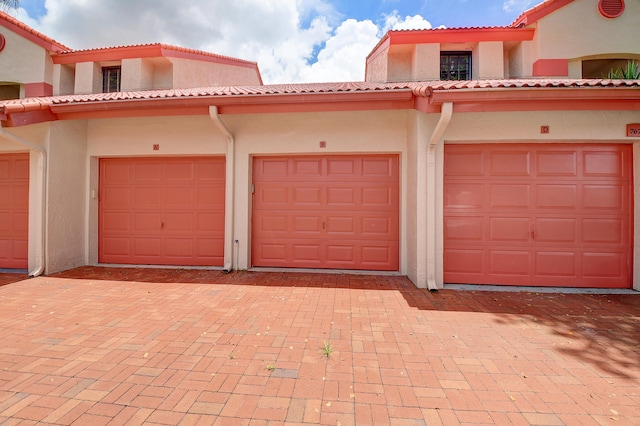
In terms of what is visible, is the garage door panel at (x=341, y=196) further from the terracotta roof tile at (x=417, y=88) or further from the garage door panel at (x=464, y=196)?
the terracotta roof tile at (x=417, y=88)

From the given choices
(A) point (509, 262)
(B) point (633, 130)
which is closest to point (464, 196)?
(A) point (509, 262)

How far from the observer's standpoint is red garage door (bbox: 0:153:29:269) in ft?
19.6

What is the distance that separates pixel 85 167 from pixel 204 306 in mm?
4766

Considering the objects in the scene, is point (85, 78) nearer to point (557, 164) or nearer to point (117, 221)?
point (117, 221)

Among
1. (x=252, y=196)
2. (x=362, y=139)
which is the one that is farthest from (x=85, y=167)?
(x=362, y=139)

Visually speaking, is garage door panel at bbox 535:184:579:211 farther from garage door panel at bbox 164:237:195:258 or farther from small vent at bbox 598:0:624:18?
garage door panel at bbox 164:237:195:258

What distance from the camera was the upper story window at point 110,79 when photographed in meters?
8.91

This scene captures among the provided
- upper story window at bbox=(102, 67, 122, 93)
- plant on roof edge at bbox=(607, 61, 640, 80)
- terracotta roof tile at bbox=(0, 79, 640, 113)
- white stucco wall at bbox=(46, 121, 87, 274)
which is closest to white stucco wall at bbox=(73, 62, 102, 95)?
upper story window at bbox=(102, 67, 122, 93)

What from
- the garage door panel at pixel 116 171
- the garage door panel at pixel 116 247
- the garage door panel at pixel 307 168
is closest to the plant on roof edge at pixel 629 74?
the garage door panel at pixel 307 168

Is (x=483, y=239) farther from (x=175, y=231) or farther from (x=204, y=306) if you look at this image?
(x=175, y=231)

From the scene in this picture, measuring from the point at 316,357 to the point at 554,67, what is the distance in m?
8.87

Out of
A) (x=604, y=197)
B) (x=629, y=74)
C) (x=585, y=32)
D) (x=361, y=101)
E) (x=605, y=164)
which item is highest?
(x=585, y=32)

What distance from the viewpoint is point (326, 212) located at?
5.92m

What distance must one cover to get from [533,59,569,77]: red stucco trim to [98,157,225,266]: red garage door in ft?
26.6
